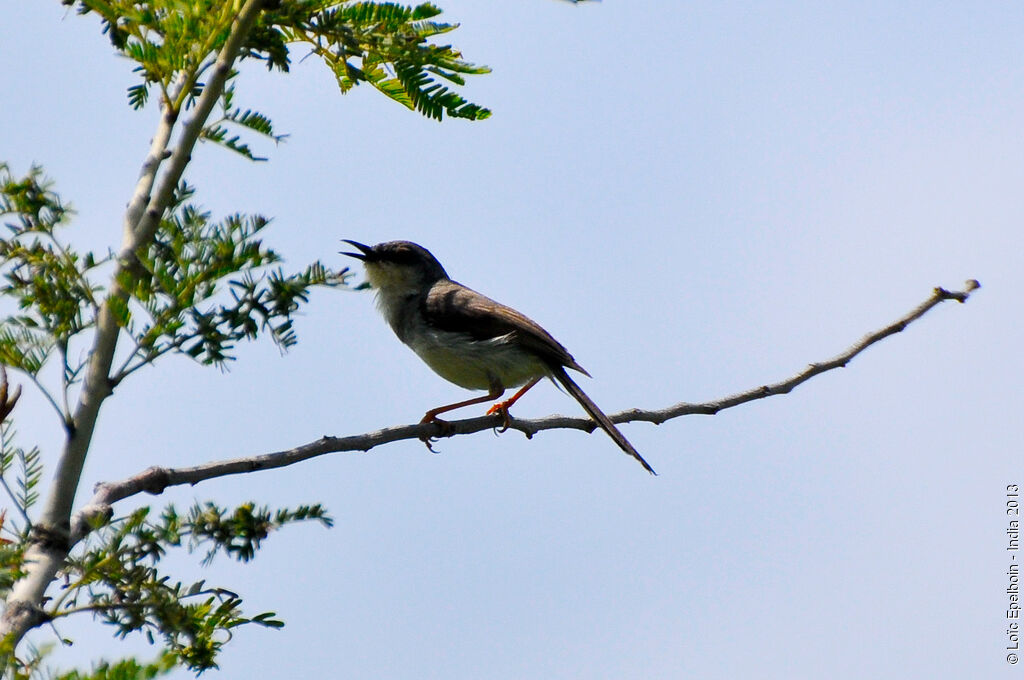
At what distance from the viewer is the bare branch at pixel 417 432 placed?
3100 mm

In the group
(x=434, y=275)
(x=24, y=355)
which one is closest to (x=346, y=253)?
(x=434, y=275)

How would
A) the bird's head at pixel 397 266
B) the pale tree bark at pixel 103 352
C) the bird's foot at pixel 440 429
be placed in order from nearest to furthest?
1. the pale tree bark at pixel 103 352
2. the bird's foot at pixel 440 429
3. the bird's head at pixel 397 266

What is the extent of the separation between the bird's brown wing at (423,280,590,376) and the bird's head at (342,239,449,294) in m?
0.35

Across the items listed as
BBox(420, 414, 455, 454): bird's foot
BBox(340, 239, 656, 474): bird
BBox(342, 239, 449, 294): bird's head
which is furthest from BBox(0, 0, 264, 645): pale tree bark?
BBox(342, 239, 449, 294): bird's head

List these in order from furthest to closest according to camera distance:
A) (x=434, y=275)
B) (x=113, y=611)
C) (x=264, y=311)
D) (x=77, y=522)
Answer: (x=434, y=275), (x=264, y=311), (x=113, y=611), (x=77, y=522)

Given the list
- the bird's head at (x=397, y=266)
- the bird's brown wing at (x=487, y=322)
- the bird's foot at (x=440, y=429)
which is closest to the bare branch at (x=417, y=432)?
the bird's foot at (x=440, y=429)

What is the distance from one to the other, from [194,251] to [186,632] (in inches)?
42.6

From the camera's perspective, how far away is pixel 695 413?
5176 millimetres

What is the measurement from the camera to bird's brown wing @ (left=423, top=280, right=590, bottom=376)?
284 inches

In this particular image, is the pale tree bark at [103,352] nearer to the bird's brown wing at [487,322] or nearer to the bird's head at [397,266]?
the bird's brown wing at [487,322]

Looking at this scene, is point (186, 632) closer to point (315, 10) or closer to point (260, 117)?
point (260, 117)

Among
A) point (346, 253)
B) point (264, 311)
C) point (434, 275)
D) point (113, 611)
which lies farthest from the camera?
point (434, 275)

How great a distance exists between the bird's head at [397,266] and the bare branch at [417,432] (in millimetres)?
2058

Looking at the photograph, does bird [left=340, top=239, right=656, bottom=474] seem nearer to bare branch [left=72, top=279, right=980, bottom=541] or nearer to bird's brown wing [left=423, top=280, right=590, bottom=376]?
bird's brown wing [left=423, top=280, right=590, bottom=376]
